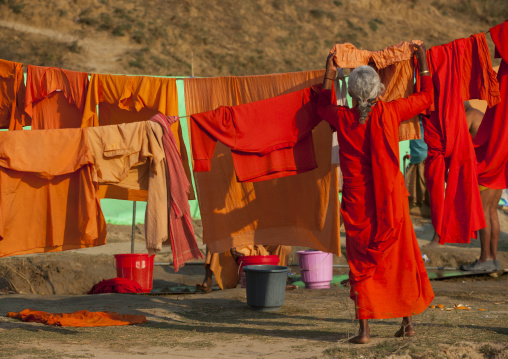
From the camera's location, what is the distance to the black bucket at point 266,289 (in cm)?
665

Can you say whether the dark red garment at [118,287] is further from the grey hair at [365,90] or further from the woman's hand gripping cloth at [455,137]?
the grey hair at [365,90]

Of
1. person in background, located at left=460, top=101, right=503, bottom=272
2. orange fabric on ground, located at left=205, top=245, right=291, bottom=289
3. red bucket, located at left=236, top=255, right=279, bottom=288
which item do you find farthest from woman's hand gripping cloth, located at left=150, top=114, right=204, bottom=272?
person in background, located at left=460, top=101, right=503, bottom=272

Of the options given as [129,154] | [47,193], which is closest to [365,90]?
[129,154]

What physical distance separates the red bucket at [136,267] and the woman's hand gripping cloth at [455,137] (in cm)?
407

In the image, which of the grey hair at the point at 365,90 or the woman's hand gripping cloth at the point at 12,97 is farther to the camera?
the woman's hand gripping cloth at the point at 12,97

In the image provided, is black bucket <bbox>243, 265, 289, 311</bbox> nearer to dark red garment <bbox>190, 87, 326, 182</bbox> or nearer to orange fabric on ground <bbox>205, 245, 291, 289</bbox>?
orange fabric on ground <bbox>205, 245, 291, 289</bbox>

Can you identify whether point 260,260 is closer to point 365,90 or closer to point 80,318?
point 80,318

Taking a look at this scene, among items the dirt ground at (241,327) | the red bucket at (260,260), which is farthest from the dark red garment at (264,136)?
the red bucket at (260,260)

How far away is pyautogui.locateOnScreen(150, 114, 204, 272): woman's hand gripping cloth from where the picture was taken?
5691 millimetres

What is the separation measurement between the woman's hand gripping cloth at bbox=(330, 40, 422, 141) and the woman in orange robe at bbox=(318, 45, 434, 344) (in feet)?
1.68

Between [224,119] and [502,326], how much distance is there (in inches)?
109

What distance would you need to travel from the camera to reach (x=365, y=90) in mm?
4871

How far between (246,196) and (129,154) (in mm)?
1182

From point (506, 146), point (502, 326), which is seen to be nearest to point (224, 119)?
point (506, 146)
